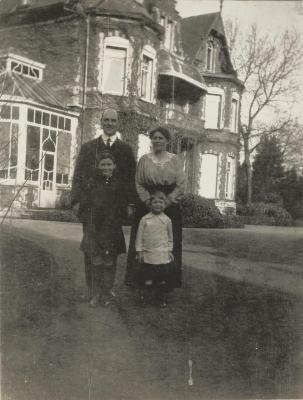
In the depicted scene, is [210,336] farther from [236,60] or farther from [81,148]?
[236,60]

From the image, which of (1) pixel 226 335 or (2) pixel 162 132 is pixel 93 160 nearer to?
(2) pixel 162 132

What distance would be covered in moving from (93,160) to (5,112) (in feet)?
2.23

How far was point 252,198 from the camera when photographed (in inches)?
152

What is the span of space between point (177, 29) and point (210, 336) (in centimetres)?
308

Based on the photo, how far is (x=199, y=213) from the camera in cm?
363

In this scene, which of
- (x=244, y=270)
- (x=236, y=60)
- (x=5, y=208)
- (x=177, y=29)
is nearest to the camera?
(x=5, y=208)

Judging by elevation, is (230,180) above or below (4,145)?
below

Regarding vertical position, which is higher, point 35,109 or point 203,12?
point 203,12

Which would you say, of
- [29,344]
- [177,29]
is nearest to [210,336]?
[29,344]

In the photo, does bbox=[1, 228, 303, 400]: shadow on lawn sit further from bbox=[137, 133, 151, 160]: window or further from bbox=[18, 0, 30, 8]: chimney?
bbox=[18, 0, 30, 8]: chimney

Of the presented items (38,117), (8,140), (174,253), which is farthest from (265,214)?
(8,140)

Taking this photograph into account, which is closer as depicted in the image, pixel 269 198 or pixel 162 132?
pixel 162 132

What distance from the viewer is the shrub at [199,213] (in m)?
3.45

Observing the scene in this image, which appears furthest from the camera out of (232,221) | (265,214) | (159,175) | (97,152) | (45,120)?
(265,214)
